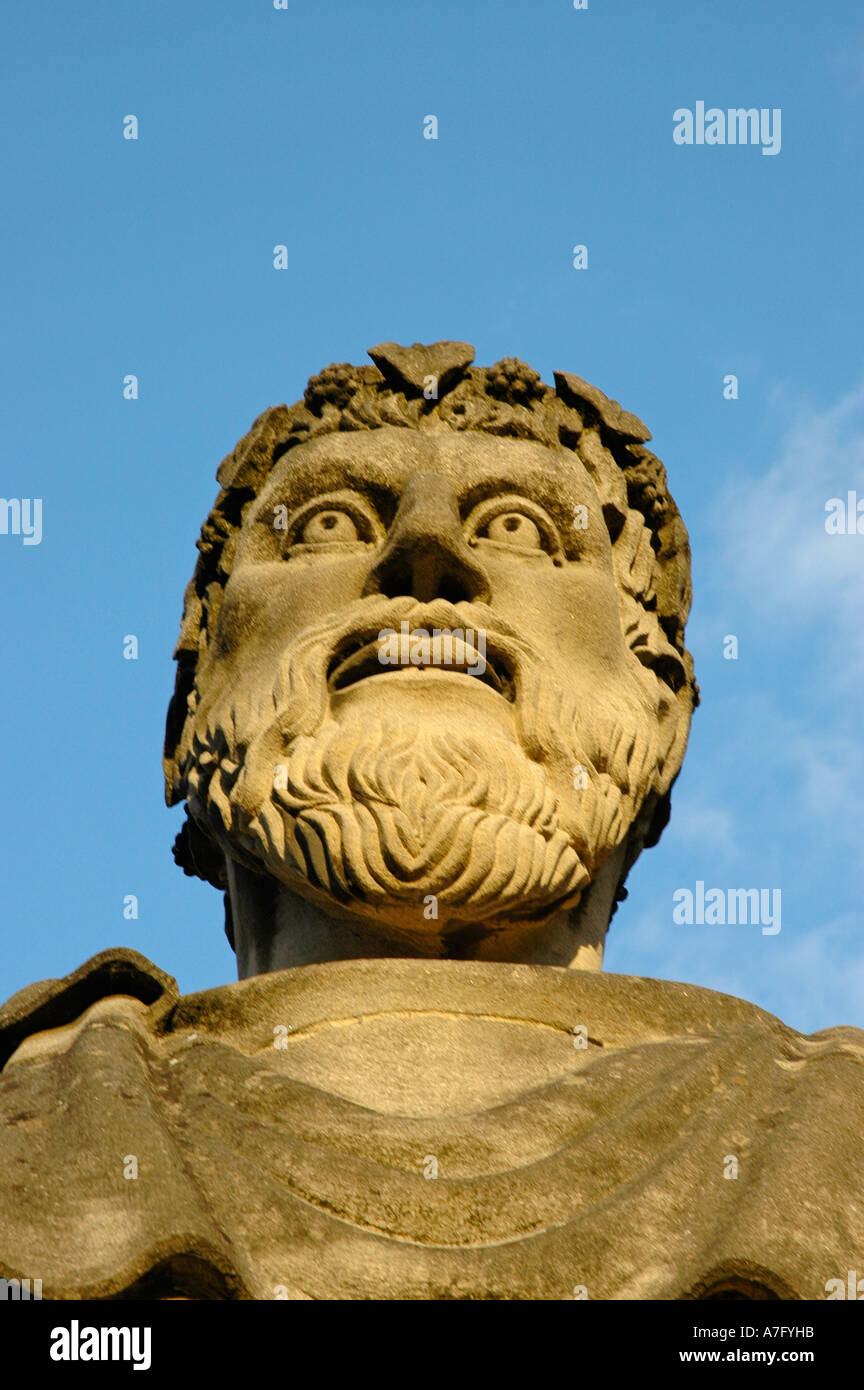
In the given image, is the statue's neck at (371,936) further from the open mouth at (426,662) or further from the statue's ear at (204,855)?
the open mouth at (426,662)

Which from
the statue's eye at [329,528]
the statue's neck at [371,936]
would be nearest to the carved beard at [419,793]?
the statue's neck at [371,936]

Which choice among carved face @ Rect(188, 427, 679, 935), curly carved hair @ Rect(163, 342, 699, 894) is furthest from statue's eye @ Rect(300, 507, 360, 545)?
curly carved hair @ Rect(163, 342, 699, 894)

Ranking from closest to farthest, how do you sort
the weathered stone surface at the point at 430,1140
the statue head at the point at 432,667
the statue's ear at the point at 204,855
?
1. the weathered stone surface at the point at 430,1140
2. the statue head at the point at 432,667
3. the statue's ear at the point at 204,855

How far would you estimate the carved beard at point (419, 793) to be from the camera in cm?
880

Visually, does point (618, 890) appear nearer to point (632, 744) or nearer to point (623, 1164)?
point (632, 744)

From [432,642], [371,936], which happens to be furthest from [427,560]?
[371,936]

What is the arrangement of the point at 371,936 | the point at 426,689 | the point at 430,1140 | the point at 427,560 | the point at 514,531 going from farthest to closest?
the point at 514,531
the point at 427,560
the point at 426,689
the point at 371,936
the point at 430,1140

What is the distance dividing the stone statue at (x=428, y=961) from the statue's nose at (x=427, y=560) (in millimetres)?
16

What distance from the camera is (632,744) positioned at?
380 inches

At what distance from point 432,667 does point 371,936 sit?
3.31 ft

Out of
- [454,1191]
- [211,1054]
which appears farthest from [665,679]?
[454,1191]

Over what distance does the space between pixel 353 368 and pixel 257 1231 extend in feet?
16.9

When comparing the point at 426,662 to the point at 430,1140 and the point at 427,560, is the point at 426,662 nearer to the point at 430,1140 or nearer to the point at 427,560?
the point at 427,560

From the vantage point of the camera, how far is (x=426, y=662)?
942cm
